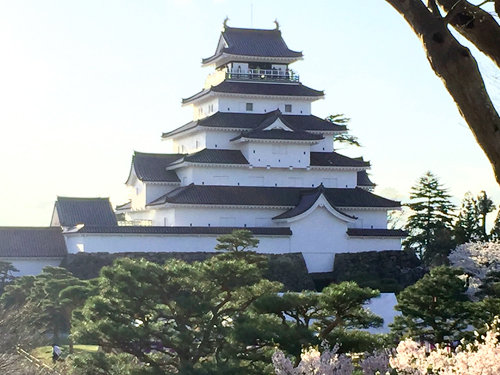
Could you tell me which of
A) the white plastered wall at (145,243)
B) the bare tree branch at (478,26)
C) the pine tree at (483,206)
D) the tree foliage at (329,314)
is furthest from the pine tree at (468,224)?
the bare tree branch at (478,26)

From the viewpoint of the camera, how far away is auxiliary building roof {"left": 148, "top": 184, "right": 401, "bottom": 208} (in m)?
41.2

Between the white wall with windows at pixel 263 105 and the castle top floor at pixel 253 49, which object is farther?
the castle top floor at pixel 253 49

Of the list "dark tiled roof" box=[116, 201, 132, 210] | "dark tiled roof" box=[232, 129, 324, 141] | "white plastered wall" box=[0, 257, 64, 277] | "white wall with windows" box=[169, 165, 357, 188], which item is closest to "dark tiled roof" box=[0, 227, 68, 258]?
"white plastered wall" box=[0, 257, 64, 277]

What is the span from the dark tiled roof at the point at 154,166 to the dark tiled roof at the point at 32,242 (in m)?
5.16

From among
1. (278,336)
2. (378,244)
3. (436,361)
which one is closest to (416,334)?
(278,336)

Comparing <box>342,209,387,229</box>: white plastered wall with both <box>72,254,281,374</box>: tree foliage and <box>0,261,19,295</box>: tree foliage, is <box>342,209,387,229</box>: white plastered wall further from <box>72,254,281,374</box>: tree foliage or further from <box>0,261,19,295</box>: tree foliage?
<box>72,254,281,374</box>: tree foliage

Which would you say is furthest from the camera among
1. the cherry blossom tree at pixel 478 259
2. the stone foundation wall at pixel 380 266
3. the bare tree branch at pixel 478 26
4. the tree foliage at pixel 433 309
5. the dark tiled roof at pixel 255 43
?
the dark tiled roof at pixel 255 43

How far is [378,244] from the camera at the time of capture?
138 ft

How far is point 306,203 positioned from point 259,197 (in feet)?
7.33

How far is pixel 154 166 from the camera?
4450 centimetres

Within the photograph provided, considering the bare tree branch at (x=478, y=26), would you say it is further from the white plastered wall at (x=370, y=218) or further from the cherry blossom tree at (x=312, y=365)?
the white plastered wall at (x=370, y=218)

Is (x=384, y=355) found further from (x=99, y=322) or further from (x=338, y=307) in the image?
(x=99, y=322)

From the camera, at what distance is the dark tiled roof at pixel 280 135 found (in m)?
43.3

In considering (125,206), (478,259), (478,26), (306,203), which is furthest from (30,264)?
(478,26)
